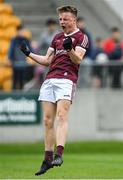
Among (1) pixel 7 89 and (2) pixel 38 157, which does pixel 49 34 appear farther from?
(2) pixel 38 157

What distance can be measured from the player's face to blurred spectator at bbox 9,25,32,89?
398 inches

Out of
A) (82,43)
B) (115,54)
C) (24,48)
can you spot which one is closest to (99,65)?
(115,54)

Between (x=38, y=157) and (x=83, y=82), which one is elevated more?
(x=83, y=82)

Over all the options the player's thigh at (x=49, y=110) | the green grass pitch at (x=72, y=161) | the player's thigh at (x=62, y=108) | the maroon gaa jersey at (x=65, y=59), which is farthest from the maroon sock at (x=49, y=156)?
the maroon gaa jersey at (x=65, y=59)

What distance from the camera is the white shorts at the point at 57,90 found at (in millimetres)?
14477

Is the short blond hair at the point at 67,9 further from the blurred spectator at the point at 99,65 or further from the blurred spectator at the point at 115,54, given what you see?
the blurred spectator at the point at 115,54

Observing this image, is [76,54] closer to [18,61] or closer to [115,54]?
[18,61]

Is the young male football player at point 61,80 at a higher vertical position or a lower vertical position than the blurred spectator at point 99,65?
lower

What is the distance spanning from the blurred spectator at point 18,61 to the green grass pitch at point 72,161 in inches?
67.0

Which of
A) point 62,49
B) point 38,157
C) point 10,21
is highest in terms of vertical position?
point 10,21

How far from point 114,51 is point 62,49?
1124cm

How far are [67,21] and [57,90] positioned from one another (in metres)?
1.04

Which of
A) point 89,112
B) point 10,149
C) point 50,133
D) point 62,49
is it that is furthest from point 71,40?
point 89,112

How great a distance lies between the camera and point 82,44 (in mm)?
14492
